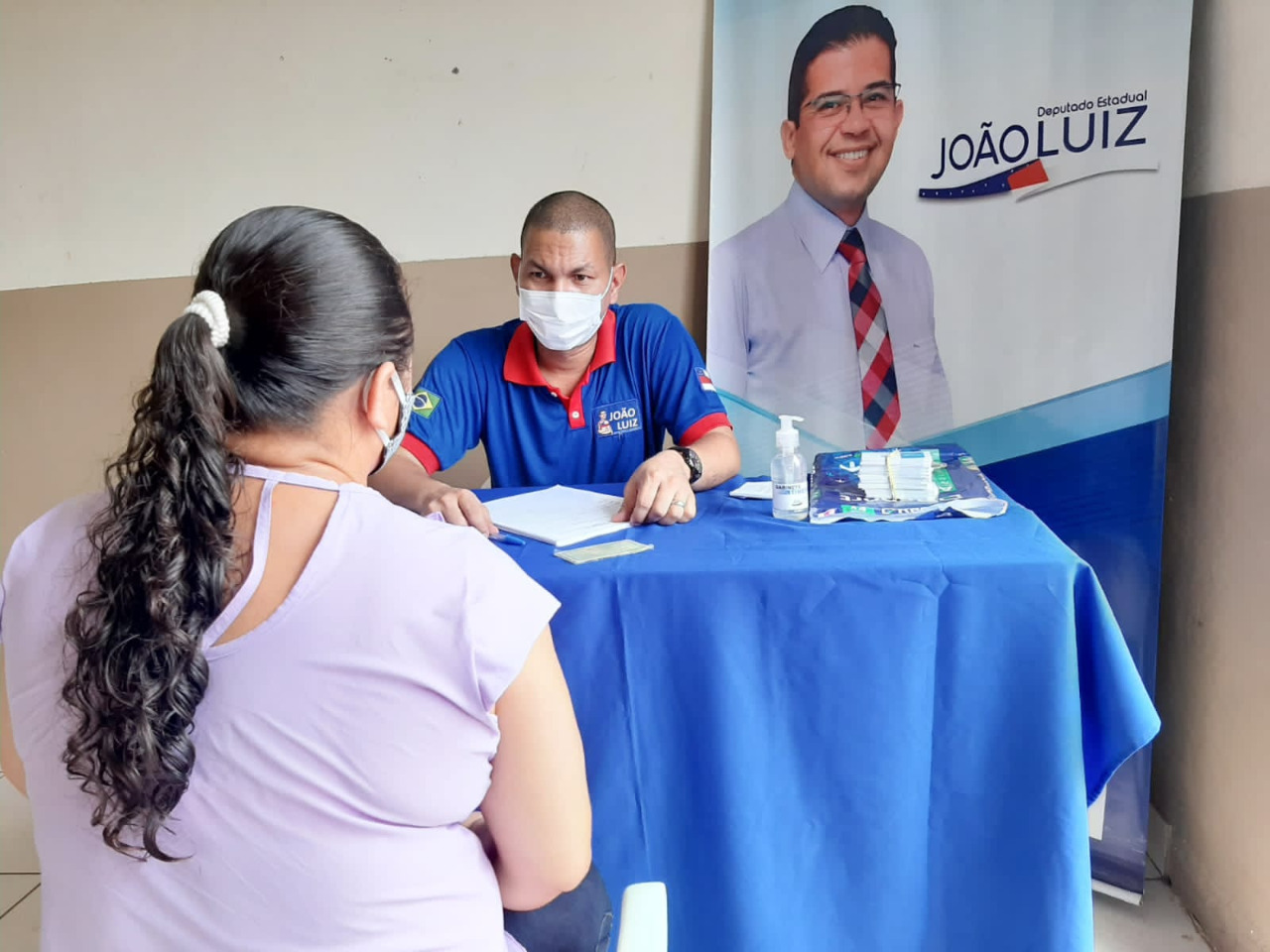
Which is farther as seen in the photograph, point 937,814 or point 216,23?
point 216,23

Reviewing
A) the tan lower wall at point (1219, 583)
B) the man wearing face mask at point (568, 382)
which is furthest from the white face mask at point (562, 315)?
the tan lower wall at point (1219, 583)

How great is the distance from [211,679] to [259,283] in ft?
1.01

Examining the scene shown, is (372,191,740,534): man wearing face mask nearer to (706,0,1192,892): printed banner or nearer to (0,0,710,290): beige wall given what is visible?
(706,0,1192,892): printed banner

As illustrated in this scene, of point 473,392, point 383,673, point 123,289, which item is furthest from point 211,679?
point 123,289

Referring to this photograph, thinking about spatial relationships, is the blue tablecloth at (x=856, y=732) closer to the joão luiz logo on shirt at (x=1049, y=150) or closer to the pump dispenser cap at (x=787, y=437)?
the pump dispenser cap at (x=787, y=437)

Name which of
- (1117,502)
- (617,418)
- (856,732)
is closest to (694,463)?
(617,418)

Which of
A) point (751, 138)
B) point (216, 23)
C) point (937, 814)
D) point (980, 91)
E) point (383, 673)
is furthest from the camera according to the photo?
point (216, 23)

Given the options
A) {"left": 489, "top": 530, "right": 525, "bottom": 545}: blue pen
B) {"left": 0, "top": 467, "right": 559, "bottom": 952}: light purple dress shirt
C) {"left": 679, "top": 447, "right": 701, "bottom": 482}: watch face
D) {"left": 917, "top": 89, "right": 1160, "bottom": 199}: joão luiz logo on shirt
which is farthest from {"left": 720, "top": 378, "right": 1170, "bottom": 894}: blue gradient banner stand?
{"left": 0, "top": 467, "right": 559, "bottom": 952}: light purple dress shirt

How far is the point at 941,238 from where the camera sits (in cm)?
→ 224

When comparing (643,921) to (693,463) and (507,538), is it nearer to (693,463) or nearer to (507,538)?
(507,538)

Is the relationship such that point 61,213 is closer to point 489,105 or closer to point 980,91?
point 489,105

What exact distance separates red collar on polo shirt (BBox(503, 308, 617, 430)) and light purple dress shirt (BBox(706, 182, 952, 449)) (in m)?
0.47

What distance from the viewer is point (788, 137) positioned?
7.61ft

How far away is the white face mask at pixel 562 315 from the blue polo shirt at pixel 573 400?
5.0 inches
